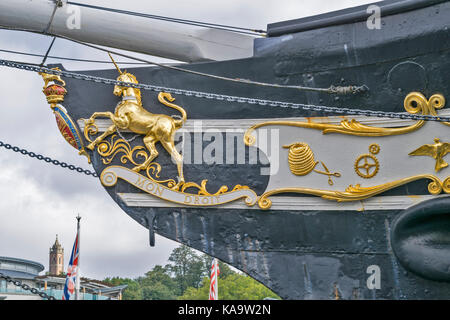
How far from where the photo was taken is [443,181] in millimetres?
5586

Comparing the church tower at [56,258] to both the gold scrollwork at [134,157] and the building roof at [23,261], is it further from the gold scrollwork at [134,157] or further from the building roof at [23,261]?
the gold scrollwork at [134,157]

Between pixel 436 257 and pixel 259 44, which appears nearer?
pixel 436 257

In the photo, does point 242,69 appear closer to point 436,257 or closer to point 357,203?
point 357,203

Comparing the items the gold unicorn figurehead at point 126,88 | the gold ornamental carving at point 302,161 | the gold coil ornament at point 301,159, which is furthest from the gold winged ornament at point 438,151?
the gold unicorn figurehead at point 126,88

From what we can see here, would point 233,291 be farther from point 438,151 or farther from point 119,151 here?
point 438,151

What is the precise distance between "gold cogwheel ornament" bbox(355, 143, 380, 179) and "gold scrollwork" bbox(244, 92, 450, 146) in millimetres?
121

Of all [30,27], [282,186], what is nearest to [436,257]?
[282,186]

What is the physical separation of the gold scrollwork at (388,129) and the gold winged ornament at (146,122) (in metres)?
0.86

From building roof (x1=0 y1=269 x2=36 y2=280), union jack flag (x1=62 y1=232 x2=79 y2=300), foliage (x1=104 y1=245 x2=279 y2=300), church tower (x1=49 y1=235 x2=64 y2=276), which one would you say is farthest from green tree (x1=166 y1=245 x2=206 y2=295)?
union jack flag (x1=62 y1=232 x2=79 y2=300)

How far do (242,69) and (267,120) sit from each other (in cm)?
50

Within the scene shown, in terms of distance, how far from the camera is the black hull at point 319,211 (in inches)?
223

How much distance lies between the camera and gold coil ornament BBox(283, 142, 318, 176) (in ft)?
19.5

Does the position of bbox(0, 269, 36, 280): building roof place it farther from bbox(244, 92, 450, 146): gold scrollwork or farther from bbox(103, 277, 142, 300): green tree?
bbox(103, 277, 142, 300): green tree
